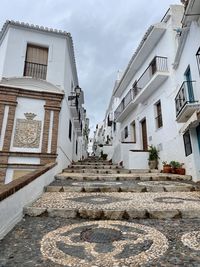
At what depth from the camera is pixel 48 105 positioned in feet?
25.3

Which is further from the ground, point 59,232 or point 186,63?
point 186,63

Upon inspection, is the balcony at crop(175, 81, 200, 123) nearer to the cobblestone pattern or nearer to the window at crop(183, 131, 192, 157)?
the window at crop(183, 131, 192, 157)

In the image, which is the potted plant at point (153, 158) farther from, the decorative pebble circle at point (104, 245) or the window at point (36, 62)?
the decorative pebble circle at point (104, 245)

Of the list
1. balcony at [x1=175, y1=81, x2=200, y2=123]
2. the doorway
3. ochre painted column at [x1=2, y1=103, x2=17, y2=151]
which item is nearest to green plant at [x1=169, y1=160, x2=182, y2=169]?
balcony at [x1=175, y1=81, x2=200, y2=123]

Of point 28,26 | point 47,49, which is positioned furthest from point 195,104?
point 28,26

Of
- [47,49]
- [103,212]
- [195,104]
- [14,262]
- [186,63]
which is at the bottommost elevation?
[14,262]

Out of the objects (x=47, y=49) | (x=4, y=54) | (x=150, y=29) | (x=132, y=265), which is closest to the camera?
(x=132, y=265)

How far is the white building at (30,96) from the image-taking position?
7016 millimetres

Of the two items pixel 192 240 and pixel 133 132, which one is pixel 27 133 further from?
pixel 133 132

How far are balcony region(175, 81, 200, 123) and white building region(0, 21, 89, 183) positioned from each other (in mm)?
4559

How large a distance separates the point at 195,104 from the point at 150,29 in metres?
6.25

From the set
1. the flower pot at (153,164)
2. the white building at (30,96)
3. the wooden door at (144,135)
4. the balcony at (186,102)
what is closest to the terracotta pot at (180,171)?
the balcony at (186,102)

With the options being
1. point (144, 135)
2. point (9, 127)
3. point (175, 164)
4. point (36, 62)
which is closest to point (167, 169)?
point (175, 164)

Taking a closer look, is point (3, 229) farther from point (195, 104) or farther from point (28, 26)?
point (28, 26)
